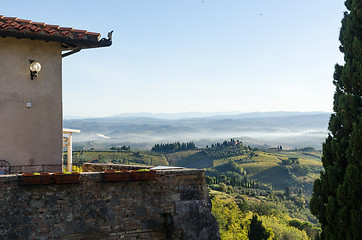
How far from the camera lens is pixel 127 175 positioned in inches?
291

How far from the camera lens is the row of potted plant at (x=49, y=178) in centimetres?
661

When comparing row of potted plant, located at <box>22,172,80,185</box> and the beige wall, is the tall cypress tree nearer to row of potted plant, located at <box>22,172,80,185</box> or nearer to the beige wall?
row of potted plant, located at <box>22,172,80,185</box>

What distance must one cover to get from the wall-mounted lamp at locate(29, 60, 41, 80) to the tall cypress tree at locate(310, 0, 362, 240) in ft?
28.3

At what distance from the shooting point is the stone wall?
21.4 ft

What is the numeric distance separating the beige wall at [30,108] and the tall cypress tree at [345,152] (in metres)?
7.70

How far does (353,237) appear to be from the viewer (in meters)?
9.16

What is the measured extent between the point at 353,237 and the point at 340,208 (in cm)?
78

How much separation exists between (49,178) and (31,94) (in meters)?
3.62

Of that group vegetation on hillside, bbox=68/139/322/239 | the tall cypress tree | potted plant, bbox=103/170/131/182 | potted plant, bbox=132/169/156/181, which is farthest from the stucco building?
the tall cypress tree

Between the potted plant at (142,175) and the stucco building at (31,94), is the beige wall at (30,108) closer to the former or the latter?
the stucco building at (31,94)

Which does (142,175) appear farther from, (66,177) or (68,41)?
(68,41)

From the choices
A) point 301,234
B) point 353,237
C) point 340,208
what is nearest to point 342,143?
point 340,208

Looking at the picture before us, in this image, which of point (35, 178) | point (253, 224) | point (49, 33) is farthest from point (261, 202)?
point (35, 178)

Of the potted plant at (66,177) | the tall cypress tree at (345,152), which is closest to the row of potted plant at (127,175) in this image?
the potted plant at (66,177)
